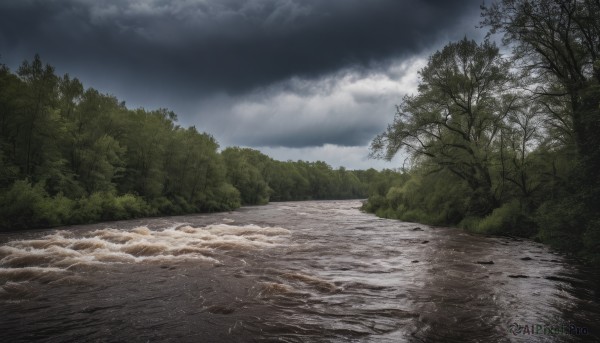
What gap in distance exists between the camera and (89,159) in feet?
131

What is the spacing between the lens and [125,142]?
52.0m

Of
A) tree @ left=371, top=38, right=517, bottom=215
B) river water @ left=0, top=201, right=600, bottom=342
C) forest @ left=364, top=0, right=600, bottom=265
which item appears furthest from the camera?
tree @ left=371, top=38, right=517, bottom=215

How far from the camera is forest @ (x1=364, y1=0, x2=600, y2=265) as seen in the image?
15.2 metres

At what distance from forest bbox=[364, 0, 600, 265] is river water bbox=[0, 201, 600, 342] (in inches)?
138

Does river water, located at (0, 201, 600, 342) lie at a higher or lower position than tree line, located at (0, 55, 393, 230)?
lower

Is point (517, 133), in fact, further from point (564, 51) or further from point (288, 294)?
point (288, 294)

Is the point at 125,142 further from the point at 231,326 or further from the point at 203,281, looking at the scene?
the point at 231,326

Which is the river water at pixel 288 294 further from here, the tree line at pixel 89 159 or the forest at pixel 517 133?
the tree line at pixel 89 159

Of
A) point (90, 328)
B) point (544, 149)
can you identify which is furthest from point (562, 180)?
point (90, 328)

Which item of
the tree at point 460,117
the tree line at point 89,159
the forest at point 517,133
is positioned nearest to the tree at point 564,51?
the forest at point 517,133

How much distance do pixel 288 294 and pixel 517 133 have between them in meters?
22.4

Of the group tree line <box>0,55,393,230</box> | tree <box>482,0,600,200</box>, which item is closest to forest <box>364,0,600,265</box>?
tree <box>482,0,600,200</box>

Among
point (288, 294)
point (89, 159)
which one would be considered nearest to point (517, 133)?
point (288, 294)

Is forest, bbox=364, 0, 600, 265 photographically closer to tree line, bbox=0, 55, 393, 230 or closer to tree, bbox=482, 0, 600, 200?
tree, bbox=482, 0, 600, 200
